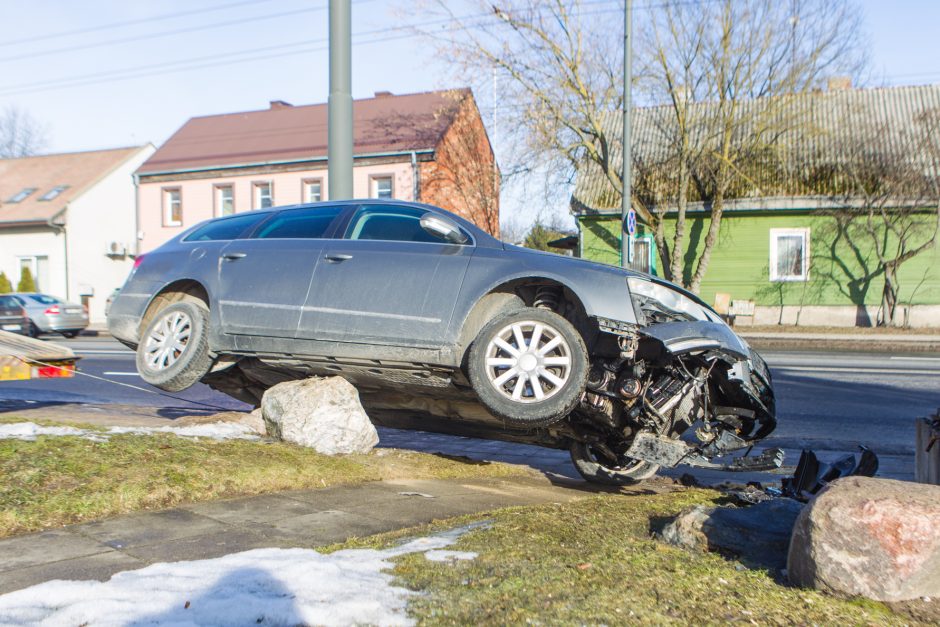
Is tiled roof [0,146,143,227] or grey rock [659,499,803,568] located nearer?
grey rock [659,499,803,568]

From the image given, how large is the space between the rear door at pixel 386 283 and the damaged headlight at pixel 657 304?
1110 millimetres

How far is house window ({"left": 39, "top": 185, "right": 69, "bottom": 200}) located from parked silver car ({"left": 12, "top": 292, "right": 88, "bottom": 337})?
1292 cm

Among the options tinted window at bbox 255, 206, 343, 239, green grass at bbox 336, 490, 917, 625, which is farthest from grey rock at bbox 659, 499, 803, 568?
tinted window at bbox 255, 206, 343, 239

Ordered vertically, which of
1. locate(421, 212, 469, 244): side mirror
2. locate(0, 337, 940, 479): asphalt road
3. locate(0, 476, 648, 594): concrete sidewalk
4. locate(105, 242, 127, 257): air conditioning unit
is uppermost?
locate(105, 242, 127, 257): air conditioning unit

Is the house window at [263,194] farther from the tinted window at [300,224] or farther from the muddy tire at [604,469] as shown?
the muddy tire at [604,469]

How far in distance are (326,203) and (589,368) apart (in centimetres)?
249

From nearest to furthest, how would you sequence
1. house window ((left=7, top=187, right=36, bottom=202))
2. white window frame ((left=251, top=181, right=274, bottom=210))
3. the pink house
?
the pink house < white window frame ((left=251, top=181, right=274, bottom=210)) < house window ((left=7, top=187, right=36, bottom=202))

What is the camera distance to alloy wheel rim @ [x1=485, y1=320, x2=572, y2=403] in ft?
15.9

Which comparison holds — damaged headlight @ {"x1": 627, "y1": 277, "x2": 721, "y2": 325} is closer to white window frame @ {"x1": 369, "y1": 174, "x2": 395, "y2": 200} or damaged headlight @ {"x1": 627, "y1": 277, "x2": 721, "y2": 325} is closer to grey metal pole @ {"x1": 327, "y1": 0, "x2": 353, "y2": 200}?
grey metal pole @ {"x1": 327, "y1": 0, "x2": 353, "y2": 200}

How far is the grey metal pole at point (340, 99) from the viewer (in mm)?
8406

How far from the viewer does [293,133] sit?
35625 mm

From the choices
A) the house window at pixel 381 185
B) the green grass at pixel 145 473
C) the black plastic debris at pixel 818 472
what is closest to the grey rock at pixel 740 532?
the black plastic debris at pixel 818 472

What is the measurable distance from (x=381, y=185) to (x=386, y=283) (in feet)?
93.4

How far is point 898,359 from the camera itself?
51.0 feet
